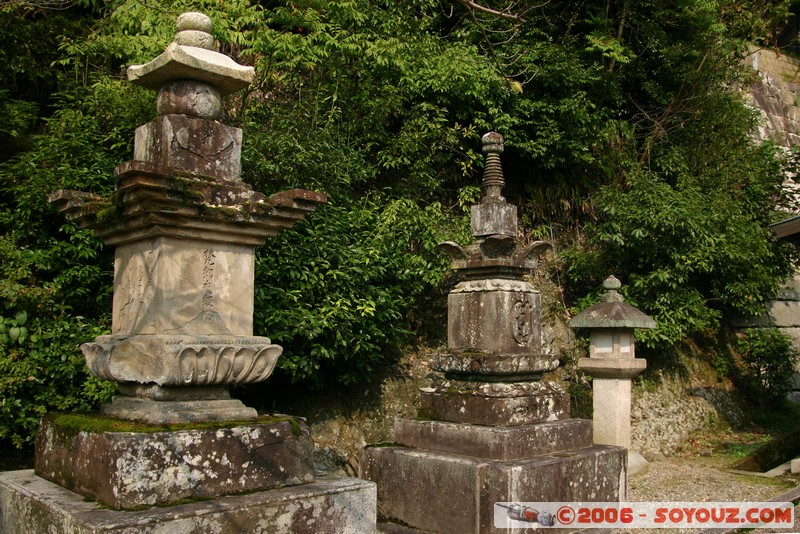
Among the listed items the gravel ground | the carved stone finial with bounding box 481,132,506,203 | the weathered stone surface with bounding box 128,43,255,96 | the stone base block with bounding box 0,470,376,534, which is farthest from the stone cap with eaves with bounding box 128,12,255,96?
the gravel ground

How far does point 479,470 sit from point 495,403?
64 centimetres

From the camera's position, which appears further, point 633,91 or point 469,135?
point 633,91

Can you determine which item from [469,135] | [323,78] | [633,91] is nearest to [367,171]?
[323,78]

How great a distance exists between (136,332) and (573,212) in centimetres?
1009

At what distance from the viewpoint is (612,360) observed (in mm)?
8602

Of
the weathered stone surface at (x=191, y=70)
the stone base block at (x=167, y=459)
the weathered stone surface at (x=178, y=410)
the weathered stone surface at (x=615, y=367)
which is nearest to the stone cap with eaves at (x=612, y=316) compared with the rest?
the weathered stone surface at (x=615, y=367)

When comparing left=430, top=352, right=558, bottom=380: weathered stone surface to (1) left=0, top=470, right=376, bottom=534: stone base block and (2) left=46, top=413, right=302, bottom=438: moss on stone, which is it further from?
(2) left=46, top=413, right=302, bottom=438: moss on stone

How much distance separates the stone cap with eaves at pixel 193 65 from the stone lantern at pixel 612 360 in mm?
6038

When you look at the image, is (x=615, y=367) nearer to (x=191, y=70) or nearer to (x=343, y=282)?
(x=343, y=282)

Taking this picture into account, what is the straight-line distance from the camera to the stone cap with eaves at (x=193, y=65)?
3684 millimetres

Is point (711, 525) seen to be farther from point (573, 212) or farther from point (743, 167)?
point (743, 167)

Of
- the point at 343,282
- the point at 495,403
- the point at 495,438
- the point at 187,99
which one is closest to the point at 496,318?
the point at 495,403

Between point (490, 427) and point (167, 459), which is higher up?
point (167, 459)

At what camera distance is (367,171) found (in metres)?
8.70
